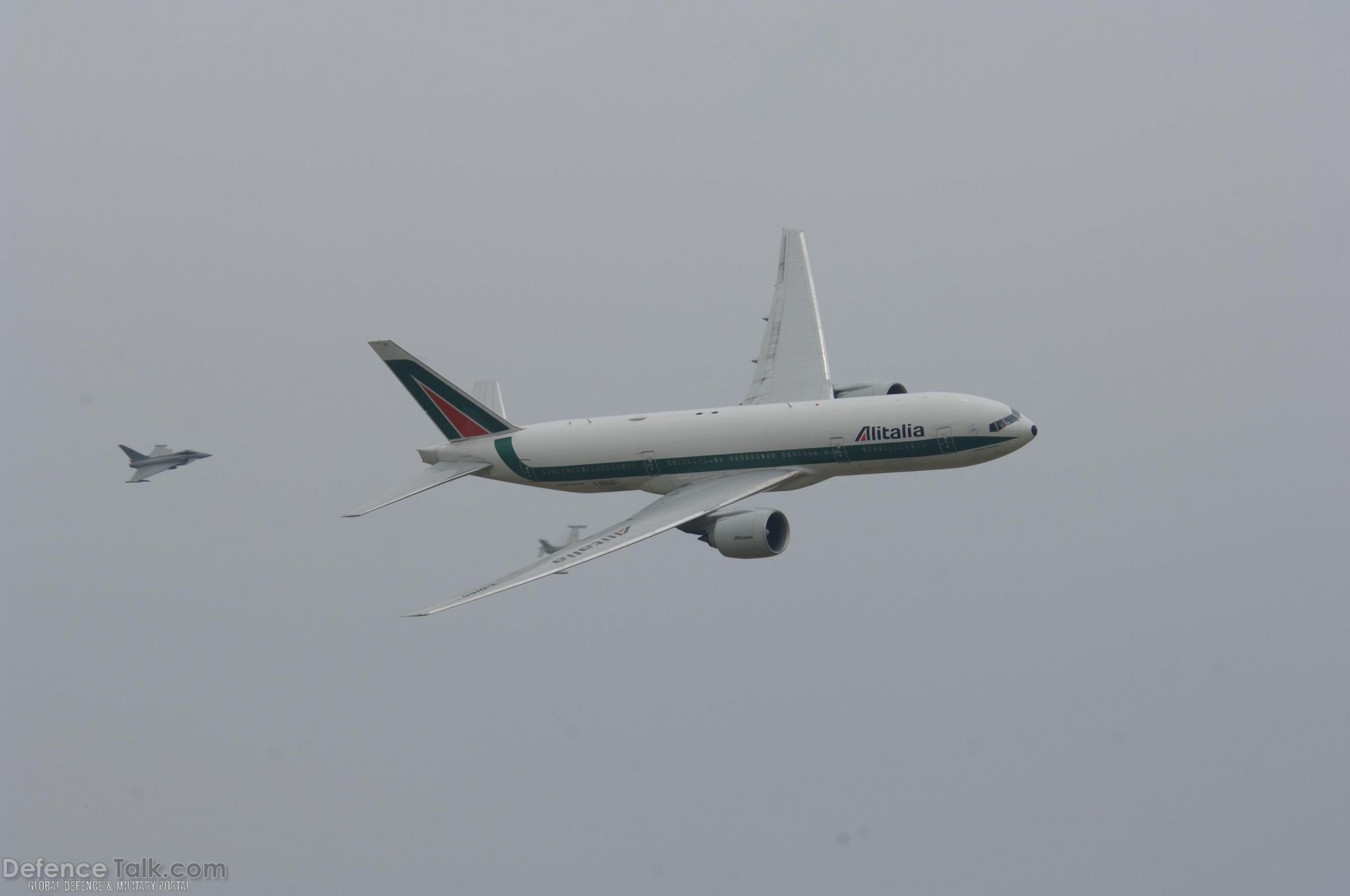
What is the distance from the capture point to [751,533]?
58.4 metres

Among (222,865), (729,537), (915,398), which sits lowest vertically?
(222,865)

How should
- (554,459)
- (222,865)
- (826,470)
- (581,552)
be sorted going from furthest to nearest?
(554,459), (826,470), (581,552), (222,865)

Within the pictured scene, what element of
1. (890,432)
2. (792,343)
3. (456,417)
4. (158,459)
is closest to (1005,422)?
(890,432)

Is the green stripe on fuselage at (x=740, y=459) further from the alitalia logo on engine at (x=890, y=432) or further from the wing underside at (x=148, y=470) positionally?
the wing underside at (x=148, y=470)

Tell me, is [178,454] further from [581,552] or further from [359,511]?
[581,552]

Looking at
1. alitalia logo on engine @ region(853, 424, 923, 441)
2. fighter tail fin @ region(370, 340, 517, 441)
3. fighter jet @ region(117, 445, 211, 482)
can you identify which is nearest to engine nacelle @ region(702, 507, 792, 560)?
alitalia logo on engine @ region(853, 424, 923, 441)

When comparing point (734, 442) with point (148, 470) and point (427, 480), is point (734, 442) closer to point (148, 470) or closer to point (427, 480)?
point (427, 480)

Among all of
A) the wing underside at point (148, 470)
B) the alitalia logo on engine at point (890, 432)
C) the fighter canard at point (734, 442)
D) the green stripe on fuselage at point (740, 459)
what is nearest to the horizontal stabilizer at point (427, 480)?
the fighter canard at point (734, 442)

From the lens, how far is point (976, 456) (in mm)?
60188

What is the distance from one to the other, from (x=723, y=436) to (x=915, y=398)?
24.8 feet

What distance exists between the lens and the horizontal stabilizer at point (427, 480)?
64.7 meters

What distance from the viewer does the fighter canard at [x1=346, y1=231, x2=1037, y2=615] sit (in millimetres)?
59438

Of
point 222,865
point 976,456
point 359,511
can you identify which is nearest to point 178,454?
point 359,511

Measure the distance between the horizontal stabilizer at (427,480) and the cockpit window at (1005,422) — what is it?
21335 millimetres
